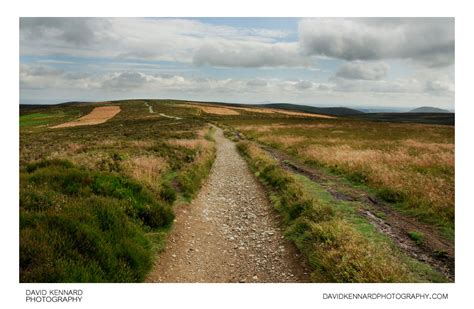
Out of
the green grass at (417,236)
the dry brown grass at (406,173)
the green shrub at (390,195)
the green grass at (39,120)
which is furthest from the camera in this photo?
the green grass at (39,120)

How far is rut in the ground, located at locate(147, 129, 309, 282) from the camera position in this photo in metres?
7.24

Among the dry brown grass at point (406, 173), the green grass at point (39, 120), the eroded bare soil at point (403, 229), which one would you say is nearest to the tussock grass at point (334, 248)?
the eroded bare soil at point (403, 229)

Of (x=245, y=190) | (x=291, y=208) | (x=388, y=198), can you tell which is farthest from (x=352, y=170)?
(x=291, y=208)

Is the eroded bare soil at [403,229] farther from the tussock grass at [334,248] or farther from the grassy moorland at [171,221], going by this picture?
the tussock grass at [334,248]

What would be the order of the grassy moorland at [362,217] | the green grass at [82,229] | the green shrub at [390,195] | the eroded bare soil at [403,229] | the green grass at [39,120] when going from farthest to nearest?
the green grass at [39,120] → the green shrub at [390,195] → the eroded bare soil at [403,229] → the grassy moorland at [362,217] → the green grass at [82,229]

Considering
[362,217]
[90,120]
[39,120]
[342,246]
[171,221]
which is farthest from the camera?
[39,120]

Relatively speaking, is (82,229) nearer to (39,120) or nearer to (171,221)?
(171,221)

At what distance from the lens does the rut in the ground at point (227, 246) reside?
7.24 m

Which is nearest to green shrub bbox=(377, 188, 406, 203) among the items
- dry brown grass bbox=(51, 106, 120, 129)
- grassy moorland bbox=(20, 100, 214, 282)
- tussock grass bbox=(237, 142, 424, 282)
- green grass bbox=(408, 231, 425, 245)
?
green grass bbox=(408, 231, 425, 245)

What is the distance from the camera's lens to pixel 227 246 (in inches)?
348

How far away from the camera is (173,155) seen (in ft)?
71.6

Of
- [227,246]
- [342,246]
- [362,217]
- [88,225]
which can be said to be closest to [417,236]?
[362,217]

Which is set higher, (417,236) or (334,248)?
(334,248)
